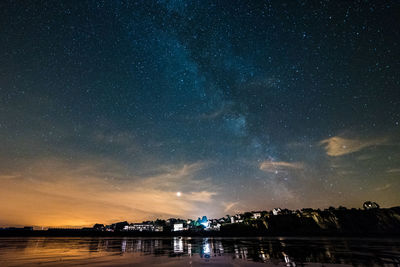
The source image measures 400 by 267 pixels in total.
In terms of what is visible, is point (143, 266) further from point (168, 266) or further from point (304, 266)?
point (304, 266)

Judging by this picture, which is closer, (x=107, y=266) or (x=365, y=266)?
(x=107, y=266)

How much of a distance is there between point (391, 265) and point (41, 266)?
78.8ft

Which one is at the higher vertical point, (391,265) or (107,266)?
(107,266)

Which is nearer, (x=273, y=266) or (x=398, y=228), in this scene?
(x=273, y=266)

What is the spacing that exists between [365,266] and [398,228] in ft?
879

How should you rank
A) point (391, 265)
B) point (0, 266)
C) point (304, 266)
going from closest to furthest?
point (0, 266), point (304, 266), point (391, 265)

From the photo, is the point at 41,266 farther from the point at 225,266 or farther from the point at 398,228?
the point at 398,228

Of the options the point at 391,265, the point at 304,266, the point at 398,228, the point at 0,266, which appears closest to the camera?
the point at 0,266

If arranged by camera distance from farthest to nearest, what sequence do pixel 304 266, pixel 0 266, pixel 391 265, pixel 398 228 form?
pixel 398 228 → pixel 391 265 → pixel 304 266 → pixel 0 266

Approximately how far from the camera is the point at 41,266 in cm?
1259

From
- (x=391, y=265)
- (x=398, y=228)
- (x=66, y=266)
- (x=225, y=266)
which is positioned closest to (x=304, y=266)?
(x=225, y=266)

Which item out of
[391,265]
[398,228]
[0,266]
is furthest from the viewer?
[398,228]

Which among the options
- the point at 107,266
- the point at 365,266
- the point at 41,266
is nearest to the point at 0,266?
the point at 41,266

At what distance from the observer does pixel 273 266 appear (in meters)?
13.3
